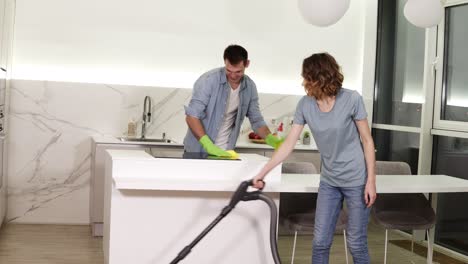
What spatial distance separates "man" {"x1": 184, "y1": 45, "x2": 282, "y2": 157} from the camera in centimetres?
376

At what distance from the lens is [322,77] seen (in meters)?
3.00

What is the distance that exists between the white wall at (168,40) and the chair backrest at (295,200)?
1828mm

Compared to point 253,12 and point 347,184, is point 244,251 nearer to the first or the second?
point 347,184

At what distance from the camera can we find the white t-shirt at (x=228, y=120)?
13.2ft

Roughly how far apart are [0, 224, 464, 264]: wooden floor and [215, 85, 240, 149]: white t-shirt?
3.44ft

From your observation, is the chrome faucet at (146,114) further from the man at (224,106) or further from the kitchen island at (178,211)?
the kitchen island at (178,211)

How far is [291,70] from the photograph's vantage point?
5.90 meters

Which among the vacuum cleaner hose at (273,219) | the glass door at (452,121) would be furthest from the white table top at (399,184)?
the glass door at (452,121)

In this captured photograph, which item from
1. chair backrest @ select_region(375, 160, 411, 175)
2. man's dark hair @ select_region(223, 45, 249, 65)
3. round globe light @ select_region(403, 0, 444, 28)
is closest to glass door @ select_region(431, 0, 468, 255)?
chair backrest @ select_region(375, 160, 411, 175)

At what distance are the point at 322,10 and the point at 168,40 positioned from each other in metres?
2.13

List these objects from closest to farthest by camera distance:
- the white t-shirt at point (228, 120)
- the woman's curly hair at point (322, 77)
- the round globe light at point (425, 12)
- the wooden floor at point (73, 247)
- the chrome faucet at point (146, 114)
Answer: the woman's curly hair at point (322, 77)
the round globe light at point (425, 12)
the white t-shirt at point (228, 120)
the wooden floor at point (73, 247)
the chrome faucet at point (146, 114)

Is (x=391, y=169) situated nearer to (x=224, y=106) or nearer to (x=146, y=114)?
(x=224, y=106)

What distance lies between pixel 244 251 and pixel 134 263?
0.58 meters

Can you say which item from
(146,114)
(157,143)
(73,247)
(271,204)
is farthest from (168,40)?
(271,204)
